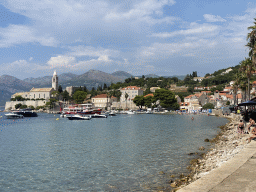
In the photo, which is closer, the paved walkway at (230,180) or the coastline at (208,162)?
the paved walkway at (230,180)

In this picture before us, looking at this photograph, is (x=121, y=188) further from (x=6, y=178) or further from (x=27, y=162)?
(x=27, y=162)

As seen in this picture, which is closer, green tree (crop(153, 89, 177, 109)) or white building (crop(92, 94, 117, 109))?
green tree (crop(153, 89, 177, 109))

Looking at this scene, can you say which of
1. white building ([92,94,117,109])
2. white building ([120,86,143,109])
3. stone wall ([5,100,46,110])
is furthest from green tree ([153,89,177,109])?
stone wall ([5,100,46,110])

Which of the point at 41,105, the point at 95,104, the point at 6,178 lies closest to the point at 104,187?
the point at 6,178

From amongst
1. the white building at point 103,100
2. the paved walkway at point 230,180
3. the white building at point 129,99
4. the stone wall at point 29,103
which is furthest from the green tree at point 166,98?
the paved walkway at point 230,180

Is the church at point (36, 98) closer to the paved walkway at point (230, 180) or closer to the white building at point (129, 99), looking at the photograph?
the white building at point (129, 99)

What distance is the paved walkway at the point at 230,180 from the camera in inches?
270

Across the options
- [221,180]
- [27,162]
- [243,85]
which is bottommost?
[27,162]

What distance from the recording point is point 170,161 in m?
17.8

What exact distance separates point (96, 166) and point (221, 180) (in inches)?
420

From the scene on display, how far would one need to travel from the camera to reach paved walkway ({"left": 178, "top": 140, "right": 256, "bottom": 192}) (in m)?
6.85

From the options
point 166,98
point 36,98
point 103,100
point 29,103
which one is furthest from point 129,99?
point 29,103

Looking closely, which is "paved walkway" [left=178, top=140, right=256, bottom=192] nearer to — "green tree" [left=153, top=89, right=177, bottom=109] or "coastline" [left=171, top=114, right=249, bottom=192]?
"coastline" [left=171, top=114, right=249, bottom=192]

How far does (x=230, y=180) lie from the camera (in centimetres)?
766
